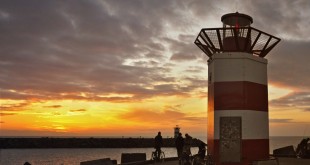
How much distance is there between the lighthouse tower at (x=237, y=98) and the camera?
629 inches

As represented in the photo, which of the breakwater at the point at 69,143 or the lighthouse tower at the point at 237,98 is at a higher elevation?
the lighthouse tower at the point at 237,98

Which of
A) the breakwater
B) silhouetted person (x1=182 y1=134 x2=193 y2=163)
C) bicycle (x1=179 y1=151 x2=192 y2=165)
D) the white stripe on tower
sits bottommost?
the breakwater

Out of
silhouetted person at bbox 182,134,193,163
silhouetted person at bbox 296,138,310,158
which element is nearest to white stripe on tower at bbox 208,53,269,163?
silhouetted person at bbox 182,134,193,163

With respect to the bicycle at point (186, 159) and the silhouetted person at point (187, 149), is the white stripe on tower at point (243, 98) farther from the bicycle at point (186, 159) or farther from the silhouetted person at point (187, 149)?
the silhouetted person at point (187, 149)

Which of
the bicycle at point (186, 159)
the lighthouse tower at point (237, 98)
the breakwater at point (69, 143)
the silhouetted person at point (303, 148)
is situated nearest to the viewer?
the lighthouse tower at point (237, 98)

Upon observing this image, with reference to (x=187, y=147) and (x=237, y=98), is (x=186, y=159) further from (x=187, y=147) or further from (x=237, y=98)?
(x=237, y=98)

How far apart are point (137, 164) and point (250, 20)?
972cm

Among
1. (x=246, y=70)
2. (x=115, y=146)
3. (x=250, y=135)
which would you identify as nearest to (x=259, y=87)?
(x=246, y=70)

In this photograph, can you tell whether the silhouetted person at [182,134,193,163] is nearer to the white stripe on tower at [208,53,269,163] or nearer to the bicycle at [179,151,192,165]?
the bicycle at [179,151,192,165]

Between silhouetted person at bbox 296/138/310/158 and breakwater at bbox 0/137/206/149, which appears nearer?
silhouetted person at bbox 296/138/310/158

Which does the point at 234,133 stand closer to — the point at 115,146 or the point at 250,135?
the point at 250,135

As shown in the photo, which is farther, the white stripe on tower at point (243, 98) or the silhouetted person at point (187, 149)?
the silhouetted person at point (187, 149)

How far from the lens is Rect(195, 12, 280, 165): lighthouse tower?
16.0 m

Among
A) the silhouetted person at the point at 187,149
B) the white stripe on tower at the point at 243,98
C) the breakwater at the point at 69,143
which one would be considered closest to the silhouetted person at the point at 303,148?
the silhouetted person at the point at 187,149
